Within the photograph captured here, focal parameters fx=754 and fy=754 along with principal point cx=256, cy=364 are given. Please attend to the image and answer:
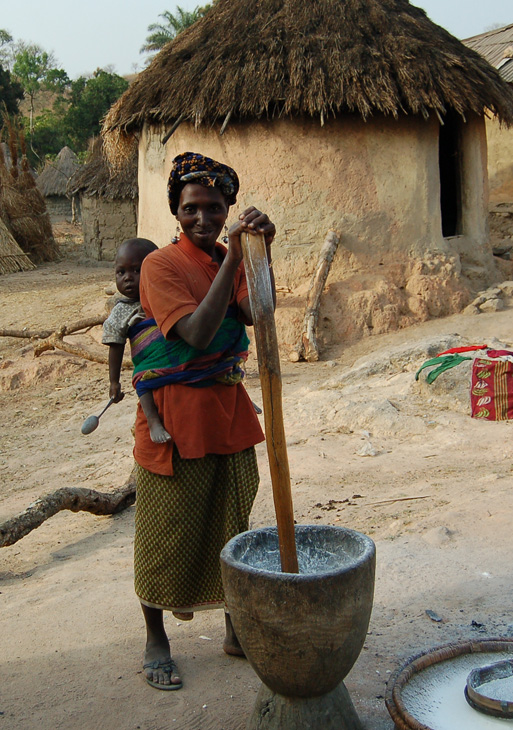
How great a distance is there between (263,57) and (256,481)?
631 cm

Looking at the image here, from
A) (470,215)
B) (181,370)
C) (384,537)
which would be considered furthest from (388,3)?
(181,370)

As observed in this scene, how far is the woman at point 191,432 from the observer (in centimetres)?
227

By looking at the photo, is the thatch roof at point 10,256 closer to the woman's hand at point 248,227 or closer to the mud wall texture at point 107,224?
the mud wall texture at point 107,224

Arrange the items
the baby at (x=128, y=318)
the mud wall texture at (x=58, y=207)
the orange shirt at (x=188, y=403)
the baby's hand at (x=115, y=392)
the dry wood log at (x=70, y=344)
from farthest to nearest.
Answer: the mud wall texture at (x=58, y=207) → the dry wood log at (x=70, y=344) → the baby's hand at (x=115, y=392) → the baby at (x=128, y=318) → the orange shirt at (x=188, y=403)

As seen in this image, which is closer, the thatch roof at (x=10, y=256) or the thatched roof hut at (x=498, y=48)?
the thatched roof hut at (x=498, y=48)

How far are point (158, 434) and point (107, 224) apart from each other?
47.7ft

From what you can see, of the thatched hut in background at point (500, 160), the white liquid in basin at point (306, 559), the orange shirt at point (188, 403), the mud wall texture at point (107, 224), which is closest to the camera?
the white liquid in basin at point (306, 559)

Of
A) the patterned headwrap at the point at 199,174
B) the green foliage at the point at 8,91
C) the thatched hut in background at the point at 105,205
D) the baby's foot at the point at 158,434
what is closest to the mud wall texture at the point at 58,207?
the green foliage at the point at 8,91

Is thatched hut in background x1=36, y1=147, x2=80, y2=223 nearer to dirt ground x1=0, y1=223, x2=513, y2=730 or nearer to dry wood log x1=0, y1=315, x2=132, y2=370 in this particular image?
dry wood log x1=0, y1=315, x2=132, y2=370

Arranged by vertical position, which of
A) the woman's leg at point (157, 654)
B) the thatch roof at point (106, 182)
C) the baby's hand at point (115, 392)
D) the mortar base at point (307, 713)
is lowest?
the woman's leg at point (157, 654)

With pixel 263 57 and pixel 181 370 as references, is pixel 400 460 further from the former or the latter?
→ pixel 263 57

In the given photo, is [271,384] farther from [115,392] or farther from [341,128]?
[341,128]

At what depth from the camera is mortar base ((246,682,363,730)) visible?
6.18 feet

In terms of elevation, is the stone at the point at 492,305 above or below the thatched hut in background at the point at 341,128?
below
